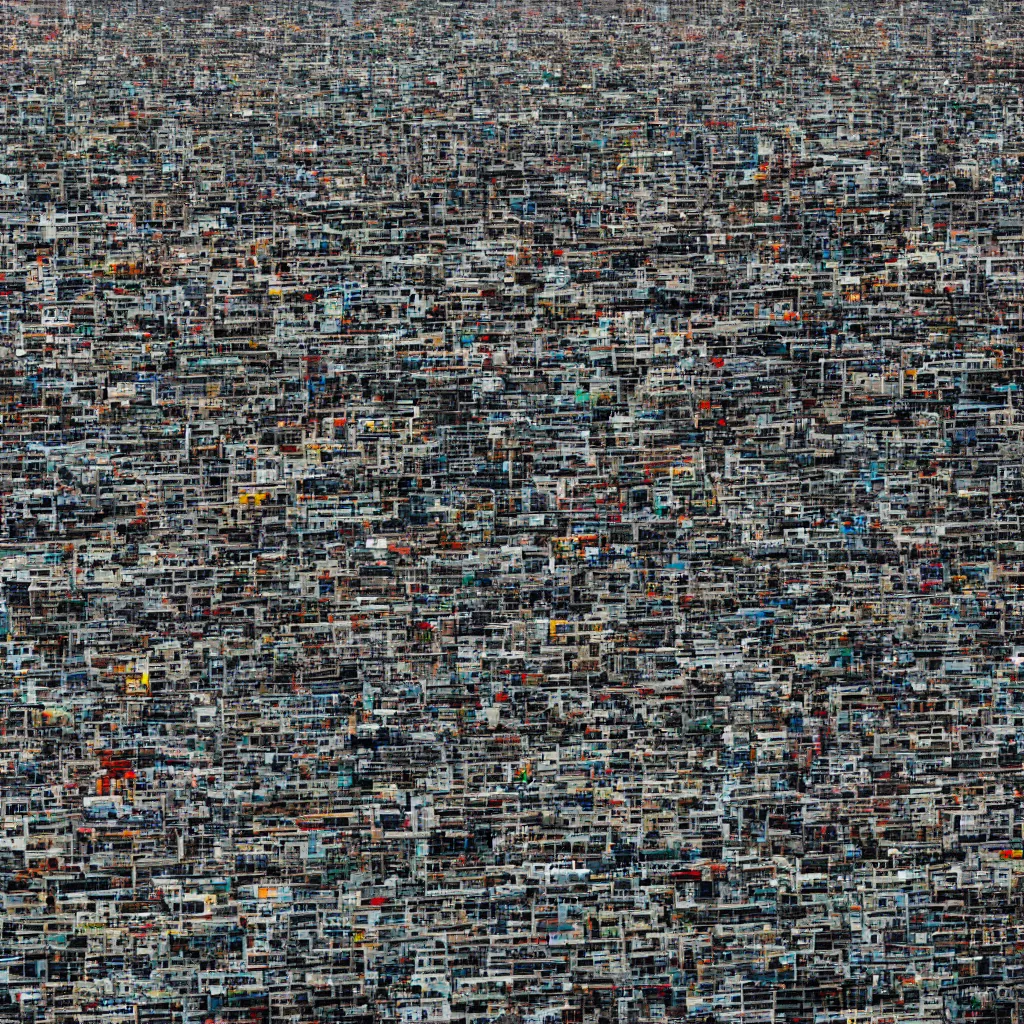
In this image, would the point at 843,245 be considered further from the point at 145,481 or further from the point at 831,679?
the point at 145,481

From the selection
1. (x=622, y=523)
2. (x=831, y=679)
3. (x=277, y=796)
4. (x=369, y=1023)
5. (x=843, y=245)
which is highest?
(x=843, y=245)

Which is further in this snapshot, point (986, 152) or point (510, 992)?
point (986, 152)

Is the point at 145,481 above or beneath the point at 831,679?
above

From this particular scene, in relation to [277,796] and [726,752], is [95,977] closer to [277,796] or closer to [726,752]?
[277,796]

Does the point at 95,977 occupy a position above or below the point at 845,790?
below

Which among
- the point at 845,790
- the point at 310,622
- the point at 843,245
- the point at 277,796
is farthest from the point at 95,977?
the point at 843,245

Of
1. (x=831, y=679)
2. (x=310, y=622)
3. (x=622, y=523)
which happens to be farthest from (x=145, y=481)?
(x=831, y=679)
